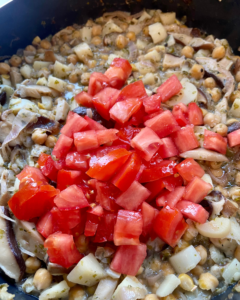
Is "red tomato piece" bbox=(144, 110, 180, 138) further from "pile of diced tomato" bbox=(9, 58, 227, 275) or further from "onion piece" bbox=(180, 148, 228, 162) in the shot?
"onion piece" bbox=(180, 148, 228, 162)

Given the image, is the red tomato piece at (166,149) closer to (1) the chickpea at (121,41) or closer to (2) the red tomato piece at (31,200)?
(2) the red tomato piece at (31,200)

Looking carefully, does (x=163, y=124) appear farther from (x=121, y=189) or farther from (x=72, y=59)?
(x=72, y=59)

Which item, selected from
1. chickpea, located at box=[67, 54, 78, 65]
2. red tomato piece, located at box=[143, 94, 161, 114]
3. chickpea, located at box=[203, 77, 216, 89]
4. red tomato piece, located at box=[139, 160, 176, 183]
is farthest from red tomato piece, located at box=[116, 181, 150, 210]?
chickpea, located at box=[67, 54, 78, 65]

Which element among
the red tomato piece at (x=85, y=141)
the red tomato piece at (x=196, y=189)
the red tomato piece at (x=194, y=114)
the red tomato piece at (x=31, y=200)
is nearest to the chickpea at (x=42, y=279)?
the red tomato piece at (x=31, y=200)

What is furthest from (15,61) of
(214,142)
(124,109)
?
(214,142)

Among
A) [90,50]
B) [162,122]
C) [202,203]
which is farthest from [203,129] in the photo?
[90,50]

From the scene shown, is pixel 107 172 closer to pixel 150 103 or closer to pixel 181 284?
pixel 150 103
